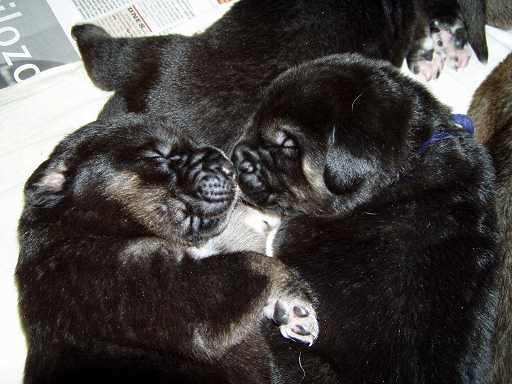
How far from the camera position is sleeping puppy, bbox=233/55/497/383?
9.07ft

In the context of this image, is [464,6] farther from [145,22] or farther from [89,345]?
[89,345]

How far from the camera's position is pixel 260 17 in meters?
3.54

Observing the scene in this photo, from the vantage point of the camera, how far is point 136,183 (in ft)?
9.83

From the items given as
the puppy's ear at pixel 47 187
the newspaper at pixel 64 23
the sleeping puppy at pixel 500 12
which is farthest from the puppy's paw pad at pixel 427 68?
the puppy's ear at pixel 47 187

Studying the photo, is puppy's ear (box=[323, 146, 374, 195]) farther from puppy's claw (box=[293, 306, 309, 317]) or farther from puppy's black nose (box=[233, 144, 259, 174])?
puppy's claw (box=[293, 306, 309, 317])

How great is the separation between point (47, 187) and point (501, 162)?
223 cm

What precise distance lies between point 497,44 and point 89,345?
320 cm

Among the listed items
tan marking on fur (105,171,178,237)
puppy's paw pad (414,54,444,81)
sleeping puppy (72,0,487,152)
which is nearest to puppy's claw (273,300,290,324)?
tan marking on fur (105,171,178,237)

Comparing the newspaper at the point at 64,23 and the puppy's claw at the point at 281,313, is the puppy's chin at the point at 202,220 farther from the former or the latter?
the newspaper at the point at 64,23

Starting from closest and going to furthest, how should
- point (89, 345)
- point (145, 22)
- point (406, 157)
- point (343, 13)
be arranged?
point (89, 345) → point (406, 157) → point (343, 13) → point (145, 22)

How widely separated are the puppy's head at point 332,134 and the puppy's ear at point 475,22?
2.46 feet

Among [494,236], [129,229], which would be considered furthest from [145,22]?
[494,236]

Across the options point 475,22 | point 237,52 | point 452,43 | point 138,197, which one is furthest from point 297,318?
point 452,43

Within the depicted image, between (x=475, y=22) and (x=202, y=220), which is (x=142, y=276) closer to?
(x=202, y=220)
